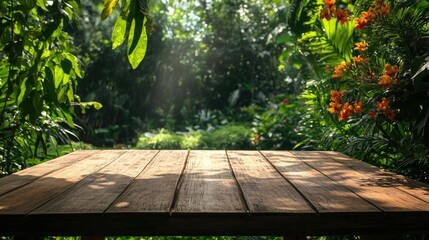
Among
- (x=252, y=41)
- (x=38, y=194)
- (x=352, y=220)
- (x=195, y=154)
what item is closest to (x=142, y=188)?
(x=38, y=194)

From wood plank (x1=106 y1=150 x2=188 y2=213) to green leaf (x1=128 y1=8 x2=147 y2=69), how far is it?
452mm

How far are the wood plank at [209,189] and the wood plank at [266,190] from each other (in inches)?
1.5

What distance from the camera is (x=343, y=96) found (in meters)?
2.76

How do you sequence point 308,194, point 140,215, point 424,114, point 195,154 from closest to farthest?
point 140,215
point 308,194
point 424,114
point 195,154

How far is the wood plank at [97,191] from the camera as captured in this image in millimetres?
1359

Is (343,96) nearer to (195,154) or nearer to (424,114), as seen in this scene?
(424,114)

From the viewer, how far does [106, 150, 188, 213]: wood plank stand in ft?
4.46

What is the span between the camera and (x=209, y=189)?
5.41 ft

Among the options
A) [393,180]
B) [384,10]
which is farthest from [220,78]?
[393,180]

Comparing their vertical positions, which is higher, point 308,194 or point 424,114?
point 424,114

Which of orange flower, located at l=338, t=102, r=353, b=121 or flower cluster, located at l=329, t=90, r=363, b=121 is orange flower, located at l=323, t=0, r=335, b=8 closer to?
flower cluster, located at l=329, t=90, r=363, b=121

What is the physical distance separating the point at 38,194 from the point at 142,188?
348 millimetres

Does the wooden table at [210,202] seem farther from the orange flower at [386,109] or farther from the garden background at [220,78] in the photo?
the garden background at [220,78]

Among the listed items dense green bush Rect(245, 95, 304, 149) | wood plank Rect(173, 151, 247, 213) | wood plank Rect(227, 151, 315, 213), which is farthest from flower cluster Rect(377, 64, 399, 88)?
dense green bush Rect(245, 95, 304, 149)
